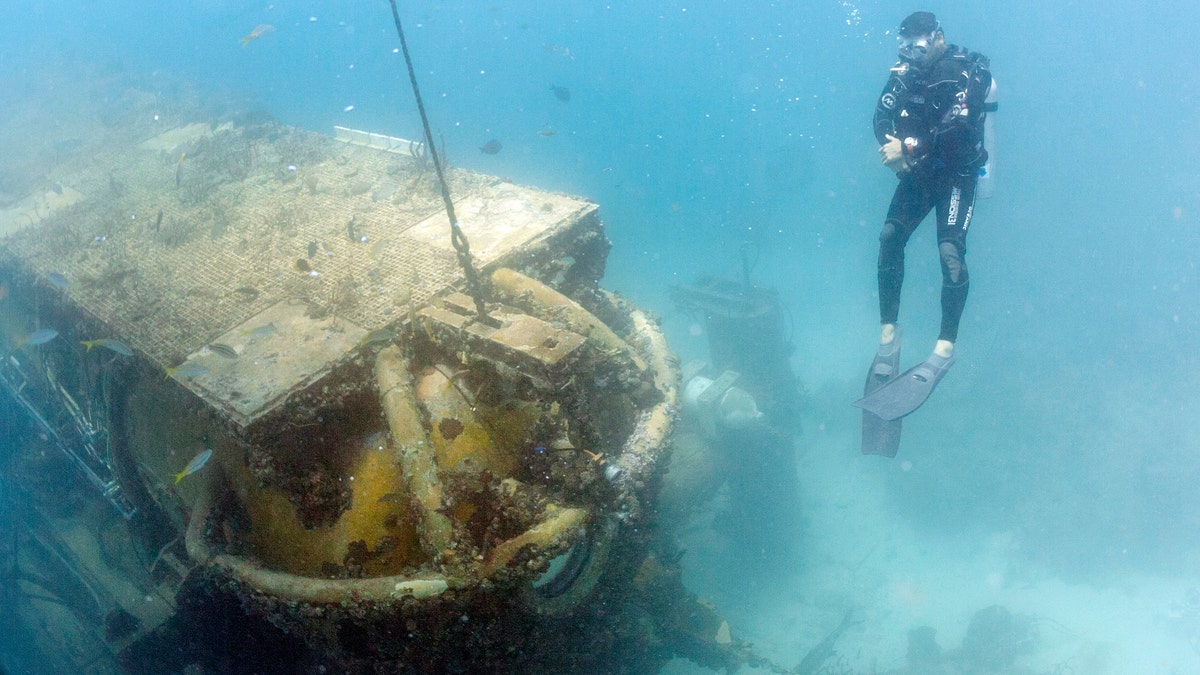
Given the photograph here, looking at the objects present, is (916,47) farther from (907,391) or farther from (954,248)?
(907,391)

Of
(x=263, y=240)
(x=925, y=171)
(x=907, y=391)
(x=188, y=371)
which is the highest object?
(x=188, y=371)

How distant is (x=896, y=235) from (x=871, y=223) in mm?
69536

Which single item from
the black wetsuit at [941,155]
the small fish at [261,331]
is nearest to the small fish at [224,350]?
the small fish at [261,331]

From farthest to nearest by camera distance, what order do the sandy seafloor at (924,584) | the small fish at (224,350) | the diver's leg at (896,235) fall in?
1. the sandy seafloor at (924,584)
2. the diver's leg at (896,235)
3. the small fish at (224,350)

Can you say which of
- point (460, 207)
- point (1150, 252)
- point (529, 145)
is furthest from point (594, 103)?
point (460, 207)

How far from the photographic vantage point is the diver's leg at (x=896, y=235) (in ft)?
21.2

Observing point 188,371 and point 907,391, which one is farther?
point 907,391

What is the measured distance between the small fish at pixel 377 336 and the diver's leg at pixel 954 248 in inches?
216

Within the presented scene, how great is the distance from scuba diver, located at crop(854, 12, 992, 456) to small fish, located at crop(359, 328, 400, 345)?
182 inches

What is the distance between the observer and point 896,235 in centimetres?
645

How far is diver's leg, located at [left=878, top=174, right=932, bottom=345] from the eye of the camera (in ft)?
21.2

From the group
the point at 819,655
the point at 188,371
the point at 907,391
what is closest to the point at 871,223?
the point at 819,655

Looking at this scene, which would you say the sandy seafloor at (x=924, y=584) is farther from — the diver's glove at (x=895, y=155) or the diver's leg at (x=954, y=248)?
the diver's glove at (x=895, y=155)

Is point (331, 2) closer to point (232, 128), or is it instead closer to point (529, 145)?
point (529, 145)
